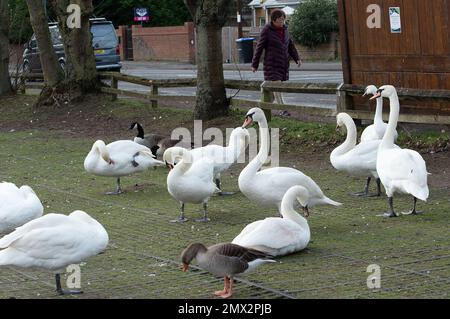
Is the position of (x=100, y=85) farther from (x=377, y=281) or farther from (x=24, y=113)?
(x=377, y=281)

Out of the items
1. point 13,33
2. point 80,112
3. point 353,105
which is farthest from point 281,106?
point 13,33

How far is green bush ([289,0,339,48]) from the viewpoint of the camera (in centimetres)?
4850

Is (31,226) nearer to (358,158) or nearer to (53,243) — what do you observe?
(53,243)

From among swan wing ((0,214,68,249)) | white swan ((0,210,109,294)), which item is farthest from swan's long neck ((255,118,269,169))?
swan wing ((0,214,68,249))

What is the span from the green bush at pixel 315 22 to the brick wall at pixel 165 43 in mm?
6557

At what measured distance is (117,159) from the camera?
42.1ft

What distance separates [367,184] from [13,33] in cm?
3344

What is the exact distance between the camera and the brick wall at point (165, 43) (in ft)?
180

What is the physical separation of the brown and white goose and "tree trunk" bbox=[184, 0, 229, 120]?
11.0 metres

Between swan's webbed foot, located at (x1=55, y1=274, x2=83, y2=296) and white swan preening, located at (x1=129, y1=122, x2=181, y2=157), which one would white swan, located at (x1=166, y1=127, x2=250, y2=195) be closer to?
white swan preening, located at (x1=129, y1=122, x2=181, y2=157)

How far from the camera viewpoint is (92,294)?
779 centimetres

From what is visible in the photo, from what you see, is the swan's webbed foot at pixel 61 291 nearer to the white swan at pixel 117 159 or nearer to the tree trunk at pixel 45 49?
the white swan at pixel 117 159

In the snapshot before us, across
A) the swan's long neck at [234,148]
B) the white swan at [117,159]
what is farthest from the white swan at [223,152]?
the white swan at [117,159]

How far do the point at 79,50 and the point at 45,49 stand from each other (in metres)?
1.26
